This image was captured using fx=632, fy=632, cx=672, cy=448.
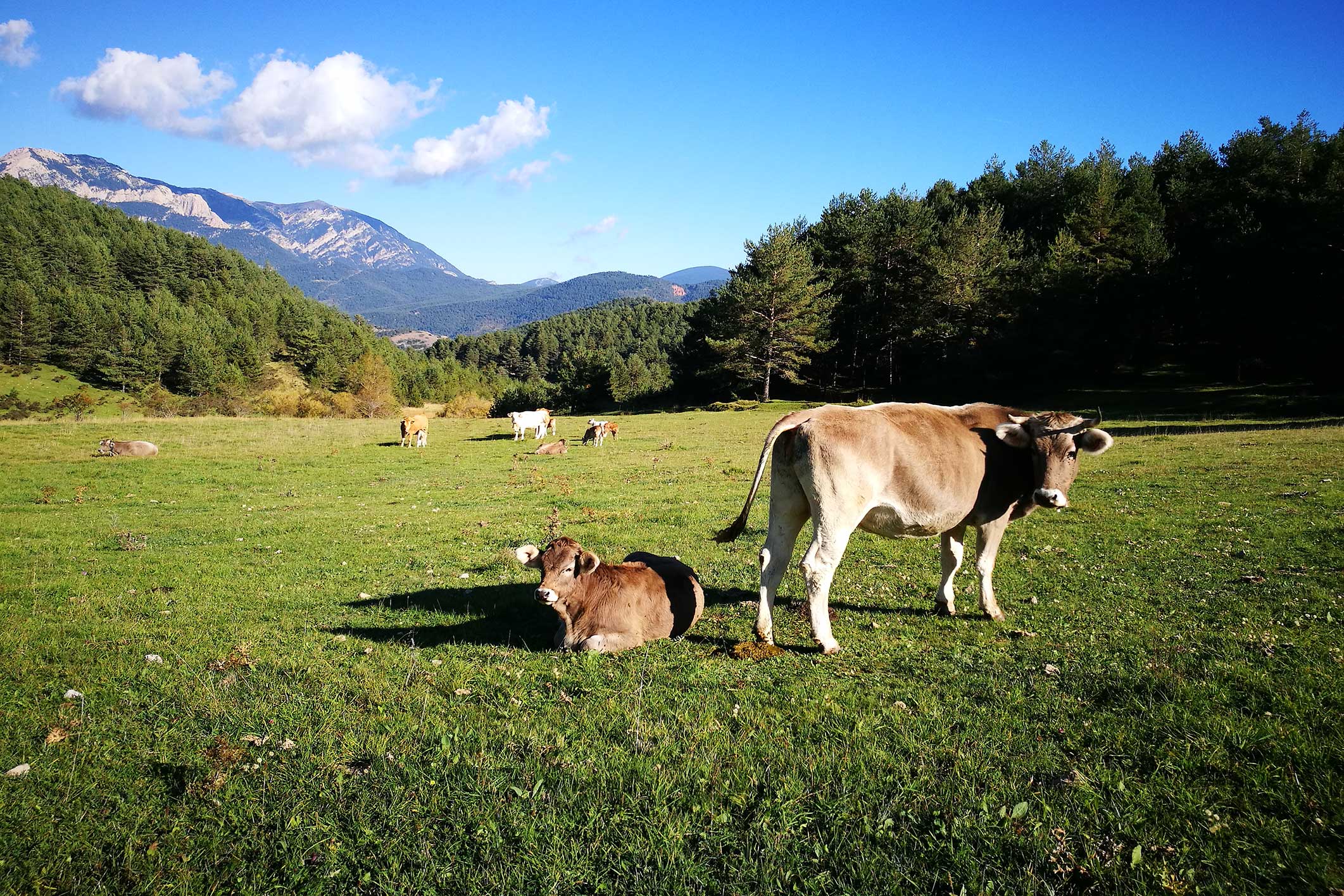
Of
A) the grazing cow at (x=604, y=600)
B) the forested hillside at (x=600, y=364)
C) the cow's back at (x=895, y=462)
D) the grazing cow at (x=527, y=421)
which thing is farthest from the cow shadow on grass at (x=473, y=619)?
the forested hillside at (x=600, y=364)

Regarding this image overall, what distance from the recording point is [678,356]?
91.4 meters

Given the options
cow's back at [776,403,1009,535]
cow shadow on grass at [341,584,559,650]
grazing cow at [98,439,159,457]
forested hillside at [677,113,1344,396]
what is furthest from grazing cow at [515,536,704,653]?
forested hillside at [677,113,1344,396]

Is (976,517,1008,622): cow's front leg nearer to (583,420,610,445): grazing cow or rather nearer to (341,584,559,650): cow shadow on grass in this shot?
(341,584,559,650): cow shadow on grass

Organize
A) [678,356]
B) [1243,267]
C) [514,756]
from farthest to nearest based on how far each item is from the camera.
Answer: [678,356]
[1243,267]
[514,756]

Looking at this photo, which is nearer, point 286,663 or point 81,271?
point 286,663

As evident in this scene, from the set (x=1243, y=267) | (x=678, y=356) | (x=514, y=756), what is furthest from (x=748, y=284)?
(x=514, y=756)

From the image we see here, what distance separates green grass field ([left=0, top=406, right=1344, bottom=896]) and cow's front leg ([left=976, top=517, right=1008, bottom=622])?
1.53ft

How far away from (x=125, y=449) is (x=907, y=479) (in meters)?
36.1

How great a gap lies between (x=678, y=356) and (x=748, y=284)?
1150 inches

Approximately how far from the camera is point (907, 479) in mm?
7457

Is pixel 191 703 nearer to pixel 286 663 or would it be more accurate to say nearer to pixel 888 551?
pixel 286 663

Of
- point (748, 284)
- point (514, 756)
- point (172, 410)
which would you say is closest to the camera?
point (514, 756)

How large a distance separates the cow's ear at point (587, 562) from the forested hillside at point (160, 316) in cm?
7755

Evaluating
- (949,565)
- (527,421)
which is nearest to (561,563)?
(949,565)
